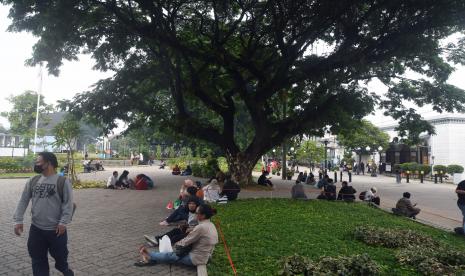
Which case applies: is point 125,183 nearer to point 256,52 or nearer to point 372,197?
point 256,52

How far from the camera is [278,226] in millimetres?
9555

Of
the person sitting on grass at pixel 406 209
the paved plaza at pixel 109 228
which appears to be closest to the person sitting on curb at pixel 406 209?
the person sitting on grass at pixel 406 209

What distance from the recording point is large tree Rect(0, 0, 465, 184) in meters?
14.7

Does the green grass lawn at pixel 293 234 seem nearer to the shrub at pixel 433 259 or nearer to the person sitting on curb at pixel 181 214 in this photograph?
the shrub at pixel 433 259

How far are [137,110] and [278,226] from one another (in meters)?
16.7

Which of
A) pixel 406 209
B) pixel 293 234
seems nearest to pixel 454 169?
pixel 406 209

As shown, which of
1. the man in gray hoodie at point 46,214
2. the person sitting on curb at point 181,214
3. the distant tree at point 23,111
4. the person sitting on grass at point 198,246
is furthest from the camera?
the distant tree at point 23,111

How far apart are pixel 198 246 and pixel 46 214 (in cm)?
247

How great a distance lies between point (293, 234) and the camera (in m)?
8.66

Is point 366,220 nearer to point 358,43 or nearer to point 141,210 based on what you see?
point 141,210

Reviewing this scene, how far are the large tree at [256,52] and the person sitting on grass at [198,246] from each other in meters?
10.3

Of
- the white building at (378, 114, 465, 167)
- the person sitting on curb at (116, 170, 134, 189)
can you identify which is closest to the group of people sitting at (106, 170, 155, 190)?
the person sitting on curb at (116, 170, 134, 189)

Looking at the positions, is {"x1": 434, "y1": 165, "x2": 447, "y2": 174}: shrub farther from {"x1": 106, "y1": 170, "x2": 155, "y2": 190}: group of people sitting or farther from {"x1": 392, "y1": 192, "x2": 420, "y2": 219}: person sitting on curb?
{"x1": 106, "y1": 170, "x2": 155, "y2": 190}: group of people sitting

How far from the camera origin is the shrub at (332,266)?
5.70 metres
